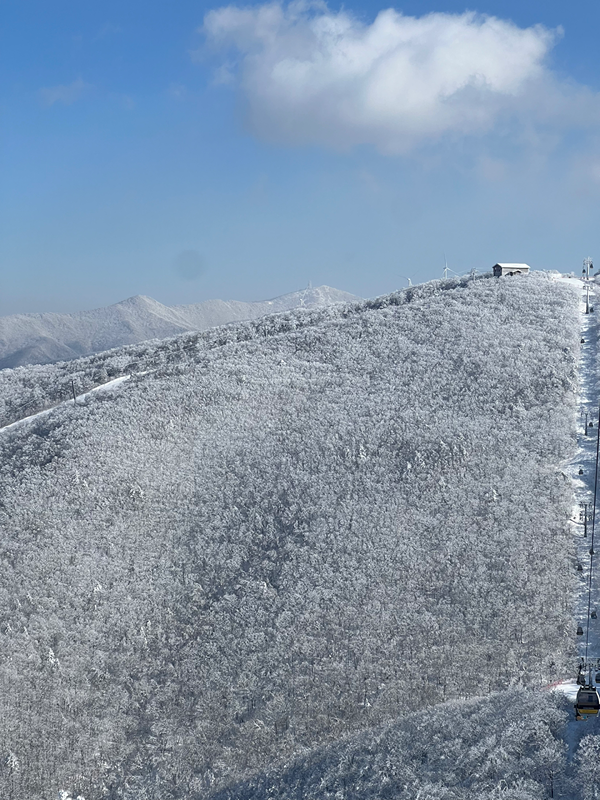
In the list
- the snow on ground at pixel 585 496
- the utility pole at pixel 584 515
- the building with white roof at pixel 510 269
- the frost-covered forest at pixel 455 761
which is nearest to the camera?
the frost-covered forest at pixel 455 761

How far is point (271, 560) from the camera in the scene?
4312 centimetres

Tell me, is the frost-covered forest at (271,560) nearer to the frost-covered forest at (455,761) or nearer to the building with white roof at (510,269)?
the frost-covered forest at (455,761)

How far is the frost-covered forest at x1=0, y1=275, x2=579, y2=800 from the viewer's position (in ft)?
113

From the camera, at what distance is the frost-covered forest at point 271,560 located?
34500mm

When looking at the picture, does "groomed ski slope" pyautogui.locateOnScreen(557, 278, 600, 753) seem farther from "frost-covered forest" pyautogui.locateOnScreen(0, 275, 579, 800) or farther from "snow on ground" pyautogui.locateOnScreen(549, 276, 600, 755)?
"frost-covered forest" pyautogui.locateOnScreen(0, 275, 579, 800)

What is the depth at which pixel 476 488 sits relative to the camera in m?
45.9

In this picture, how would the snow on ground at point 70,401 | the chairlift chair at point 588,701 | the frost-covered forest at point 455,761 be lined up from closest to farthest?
the chairlift chair at point 588,701
the frost-covered forest at point 455,761
the snow on ground at point 70,401

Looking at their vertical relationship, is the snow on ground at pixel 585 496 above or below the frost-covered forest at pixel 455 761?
above

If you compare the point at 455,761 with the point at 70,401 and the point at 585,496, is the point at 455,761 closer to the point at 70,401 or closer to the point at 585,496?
the point at 585,496

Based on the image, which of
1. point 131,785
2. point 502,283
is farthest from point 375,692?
point 502,283

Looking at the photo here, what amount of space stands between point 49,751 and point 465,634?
2141 centimetres

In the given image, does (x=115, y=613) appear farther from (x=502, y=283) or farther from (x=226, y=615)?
(x=502, y=283)

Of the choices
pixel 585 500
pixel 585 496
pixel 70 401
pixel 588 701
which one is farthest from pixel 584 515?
pixel 70 401

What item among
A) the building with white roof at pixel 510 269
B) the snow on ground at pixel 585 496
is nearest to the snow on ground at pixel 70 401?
the snow on ground at pixel 585 496
